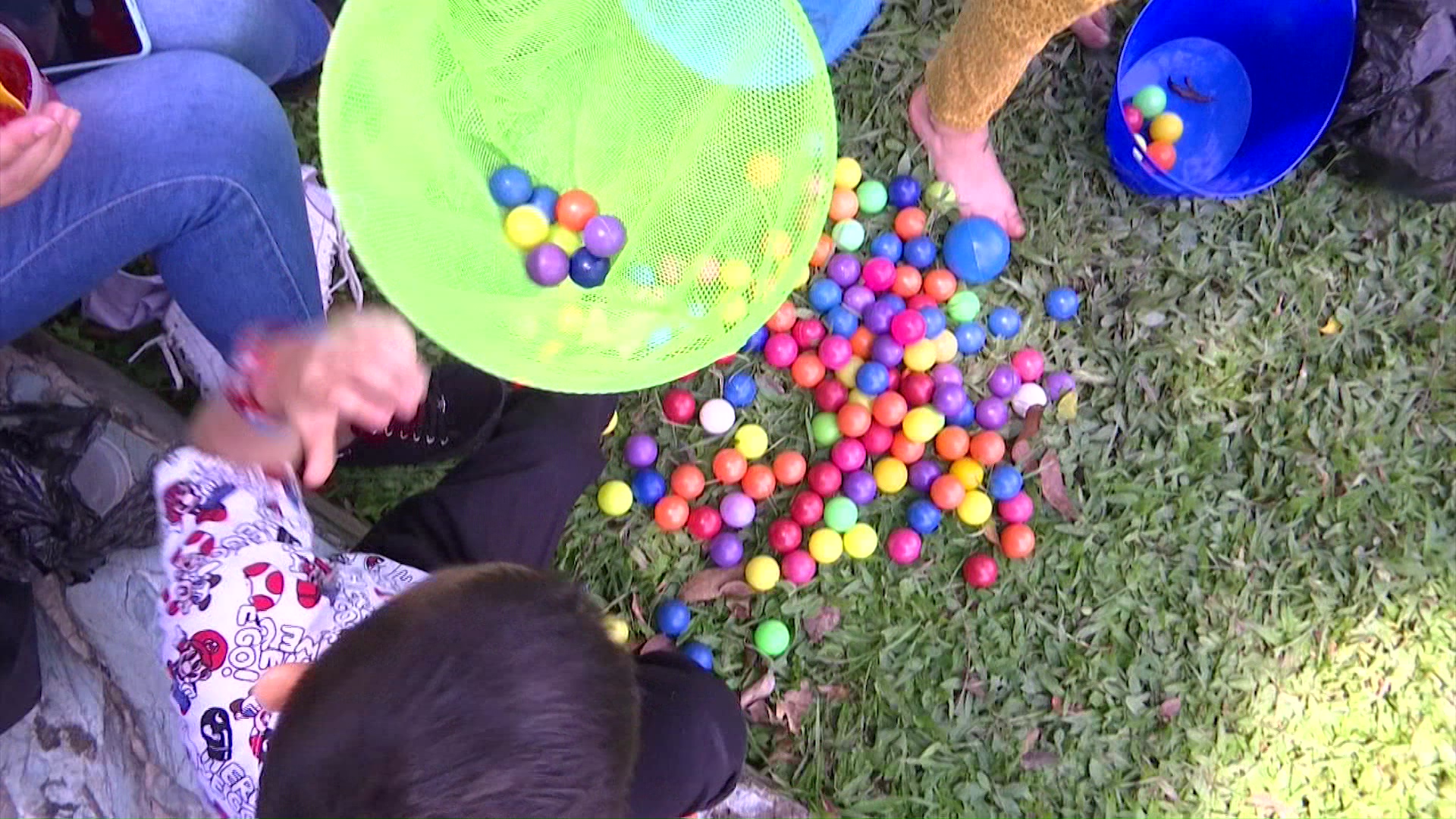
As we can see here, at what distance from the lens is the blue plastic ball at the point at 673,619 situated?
1.68 metres

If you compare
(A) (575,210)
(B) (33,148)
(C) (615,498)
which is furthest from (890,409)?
(B) (33,148)

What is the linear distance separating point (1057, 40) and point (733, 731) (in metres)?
1.40

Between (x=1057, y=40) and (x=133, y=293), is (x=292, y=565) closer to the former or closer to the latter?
(x=133, y=293)

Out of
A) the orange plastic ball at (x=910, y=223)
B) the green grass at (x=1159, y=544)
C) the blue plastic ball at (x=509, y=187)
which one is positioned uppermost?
the blue plastic ball at (x=509, y=187)

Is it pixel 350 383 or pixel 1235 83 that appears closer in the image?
pixel 350 383

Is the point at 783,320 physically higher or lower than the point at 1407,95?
lower

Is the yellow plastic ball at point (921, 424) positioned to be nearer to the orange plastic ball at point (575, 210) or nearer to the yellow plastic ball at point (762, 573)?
the yellow plastic ball at point (762, 573)

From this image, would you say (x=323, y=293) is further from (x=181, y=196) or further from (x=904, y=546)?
(x=904, y=546)

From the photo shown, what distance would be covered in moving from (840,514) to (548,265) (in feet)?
2.16

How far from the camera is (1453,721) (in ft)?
5.97

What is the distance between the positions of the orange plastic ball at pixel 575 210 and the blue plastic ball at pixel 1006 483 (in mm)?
837

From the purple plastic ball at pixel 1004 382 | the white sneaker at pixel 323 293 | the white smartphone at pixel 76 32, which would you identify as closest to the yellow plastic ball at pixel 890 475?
the purple plastic ball at pixel 1004 382

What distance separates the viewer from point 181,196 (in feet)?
3.55

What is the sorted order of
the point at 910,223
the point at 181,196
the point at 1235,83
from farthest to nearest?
the point at 1235,83
the point at 910,223
the point at 181,196
